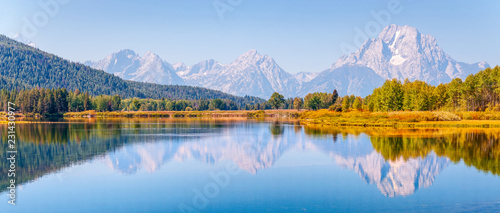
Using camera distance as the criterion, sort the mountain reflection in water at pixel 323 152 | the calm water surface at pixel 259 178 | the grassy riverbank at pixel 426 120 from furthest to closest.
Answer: the grassy riverbank at pixel 426 120 < the mountain reflection in water at pixel 323 152 < the calm water surface at pixel 259 178

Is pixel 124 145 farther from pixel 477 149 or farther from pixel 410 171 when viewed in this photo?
pixel 477 149

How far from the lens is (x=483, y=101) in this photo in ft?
422

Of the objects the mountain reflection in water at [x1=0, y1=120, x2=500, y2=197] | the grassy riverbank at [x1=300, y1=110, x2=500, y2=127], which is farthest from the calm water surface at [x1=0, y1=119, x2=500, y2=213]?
the grassy riverbank at [x1=300, y1=110, x2=500, y2=127]

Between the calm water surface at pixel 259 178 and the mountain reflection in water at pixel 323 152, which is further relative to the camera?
→ the mountain reflection in water at pixel 323 152

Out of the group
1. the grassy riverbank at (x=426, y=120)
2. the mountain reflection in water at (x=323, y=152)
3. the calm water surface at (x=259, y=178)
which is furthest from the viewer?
the grassy riverbank at (x=426, y=120)

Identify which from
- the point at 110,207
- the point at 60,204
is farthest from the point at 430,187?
the point at 60,204

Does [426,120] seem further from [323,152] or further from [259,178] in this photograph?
[259,178]

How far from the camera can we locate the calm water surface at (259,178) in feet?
91.0

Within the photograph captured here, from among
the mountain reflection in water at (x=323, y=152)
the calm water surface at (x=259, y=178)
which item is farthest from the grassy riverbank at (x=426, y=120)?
the calm water surface at (x=259, y=178)

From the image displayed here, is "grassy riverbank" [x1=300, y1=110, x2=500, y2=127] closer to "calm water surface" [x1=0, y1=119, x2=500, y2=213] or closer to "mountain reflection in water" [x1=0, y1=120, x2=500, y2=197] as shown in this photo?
"mountain reflection in water" [x1=0, y1=120, x2=500, y2=197]

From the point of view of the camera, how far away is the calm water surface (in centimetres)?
2775

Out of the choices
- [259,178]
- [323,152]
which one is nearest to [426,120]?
[323,152]

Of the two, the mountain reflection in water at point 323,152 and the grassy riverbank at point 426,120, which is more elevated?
the grassy riverbank at point 426,120

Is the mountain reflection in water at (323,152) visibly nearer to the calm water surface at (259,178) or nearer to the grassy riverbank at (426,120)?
the calm water surface at (259,178)
